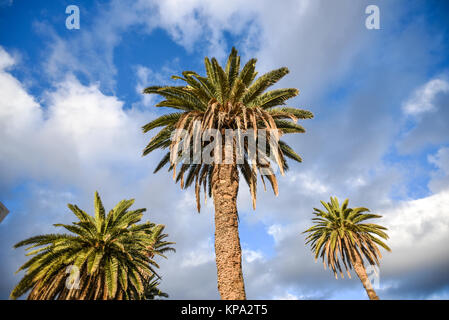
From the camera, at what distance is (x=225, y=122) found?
12.8 m

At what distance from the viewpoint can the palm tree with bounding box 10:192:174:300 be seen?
43.8 ft

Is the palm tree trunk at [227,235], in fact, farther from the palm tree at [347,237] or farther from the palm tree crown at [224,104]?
the palm tree at [347,237]

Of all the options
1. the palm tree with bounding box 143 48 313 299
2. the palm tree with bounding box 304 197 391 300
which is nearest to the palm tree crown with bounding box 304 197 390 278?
the palm tree with bounding box 304 197 391 300

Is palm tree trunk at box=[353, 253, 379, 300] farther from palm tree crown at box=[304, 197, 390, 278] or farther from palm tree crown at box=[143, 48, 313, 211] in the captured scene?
palm tree crown at box=[143, 48, 313, 211]

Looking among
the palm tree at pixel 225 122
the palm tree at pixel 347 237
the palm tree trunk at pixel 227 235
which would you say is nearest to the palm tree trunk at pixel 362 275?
the palm tree at pixel 347 237

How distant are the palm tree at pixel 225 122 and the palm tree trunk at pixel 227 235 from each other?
0.13 feet

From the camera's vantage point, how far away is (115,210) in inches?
680

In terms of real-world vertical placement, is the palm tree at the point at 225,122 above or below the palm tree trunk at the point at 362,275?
above

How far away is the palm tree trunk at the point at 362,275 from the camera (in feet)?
75.4

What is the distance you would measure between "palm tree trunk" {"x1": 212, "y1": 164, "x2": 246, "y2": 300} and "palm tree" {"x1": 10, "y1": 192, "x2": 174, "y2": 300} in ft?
21.5

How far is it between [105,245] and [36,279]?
3472 millimetres

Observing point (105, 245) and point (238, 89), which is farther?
point (105, 245)
